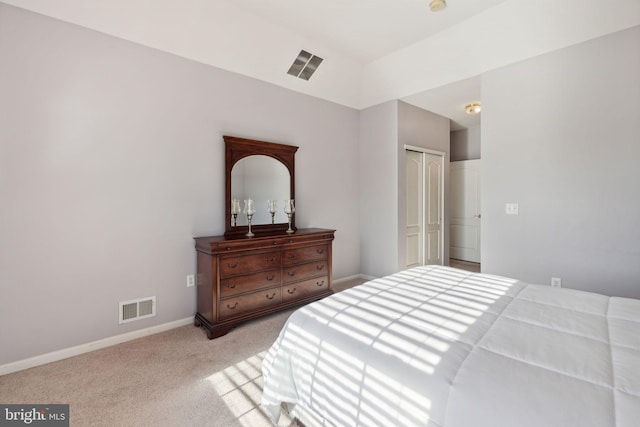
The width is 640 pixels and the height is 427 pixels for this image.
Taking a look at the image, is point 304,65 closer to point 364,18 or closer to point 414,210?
point 364,18

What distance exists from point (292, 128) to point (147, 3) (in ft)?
5.92

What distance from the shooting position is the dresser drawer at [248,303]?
2.72m

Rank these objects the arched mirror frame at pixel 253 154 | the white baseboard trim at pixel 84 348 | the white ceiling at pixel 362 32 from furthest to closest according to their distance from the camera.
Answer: the arched mirror frame at pixel 253 154, the white ceiling at pixel 362 32, the white baseboard trim at pixel 84 348

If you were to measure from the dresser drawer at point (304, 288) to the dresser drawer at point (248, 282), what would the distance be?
7.2 inches

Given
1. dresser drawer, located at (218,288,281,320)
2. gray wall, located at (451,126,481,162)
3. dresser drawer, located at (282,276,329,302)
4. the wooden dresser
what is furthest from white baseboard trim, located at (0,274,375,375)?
gray wall, located at (451,126,481,162)

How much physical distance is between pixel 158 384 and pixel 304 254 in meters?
1.75

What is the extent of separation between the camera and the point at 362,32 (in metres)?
3.32

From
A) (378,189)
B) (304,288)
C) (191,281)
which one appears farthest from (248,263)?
(378,189)

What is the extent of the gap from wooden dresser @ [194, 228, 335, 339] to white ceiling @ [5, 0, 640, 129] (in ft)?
6.13

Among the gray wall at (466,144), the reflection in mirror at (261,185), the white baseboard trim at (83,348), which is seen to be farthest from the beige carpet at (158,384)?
the gray wall at (466,144)

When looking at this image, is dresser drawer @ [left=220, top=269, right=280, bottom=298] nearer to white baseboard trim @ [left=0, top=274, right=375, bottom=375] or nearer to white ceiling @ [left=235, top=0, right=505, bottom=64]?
white baseboard trim @ [left=0, top=274, right=375, bottom=375]

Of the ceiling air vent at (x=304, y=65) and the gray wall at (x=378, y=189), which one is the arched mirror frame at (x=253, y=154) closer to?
the ceiling air vent at (x=304, y=65)

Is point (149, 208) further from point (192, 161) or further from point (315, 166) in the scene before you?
point (315, 166)

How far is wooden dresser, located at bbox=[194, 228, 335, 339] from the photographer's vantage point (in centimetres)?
268
